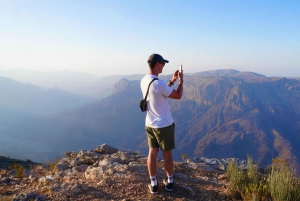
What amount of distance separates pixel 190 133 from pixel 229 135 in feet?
66.4

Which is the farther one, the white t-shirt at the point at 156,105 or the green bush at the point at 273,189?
the white t-shirt at the point at 156,105

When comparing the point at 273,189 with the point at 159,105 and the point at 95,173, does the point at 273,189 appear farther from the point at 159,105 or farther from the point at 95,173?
the point at 95,173

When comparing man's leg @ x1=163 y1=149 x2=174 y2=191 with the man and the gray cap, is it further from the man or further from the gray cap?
the gray cap

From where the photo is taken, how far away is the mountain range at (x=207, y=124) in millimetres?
113875

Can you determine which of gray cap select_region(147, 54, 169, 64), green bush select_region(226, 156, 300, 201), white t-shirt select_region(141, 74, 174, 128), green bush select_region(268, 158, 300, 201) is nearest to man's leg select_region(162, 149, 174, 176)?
white t-shirt select_region(141, 74, 174, 128)

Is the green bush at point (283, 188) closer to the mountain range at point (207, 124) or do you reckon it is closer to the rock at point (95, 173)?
the rock at point (95, 173)

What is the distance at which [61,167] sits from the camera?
26.3 feet

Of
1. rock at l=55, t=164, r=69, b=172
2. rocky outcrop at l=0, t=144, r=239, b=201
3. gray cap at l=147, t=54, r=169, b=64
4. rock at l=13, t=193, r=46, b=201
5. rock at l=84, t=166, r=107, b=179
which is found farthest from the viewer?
rock at l=55, t=164, r=69, b=172

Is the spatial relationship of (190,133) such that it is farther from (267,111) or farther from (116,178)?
(116,178)

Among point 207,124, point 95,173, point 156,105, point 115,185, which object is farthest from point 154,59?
point 207,124

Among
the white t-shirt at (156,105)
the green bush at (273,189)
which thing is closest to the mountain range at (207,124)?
the green bush at (273,189)

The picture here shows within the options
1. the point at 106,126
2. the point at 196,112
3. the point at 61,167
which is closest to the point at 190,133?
the point at 196,112

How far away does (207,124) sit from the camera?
143500 millimetres

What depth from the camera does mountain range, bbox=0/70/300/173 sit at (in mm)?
113875
